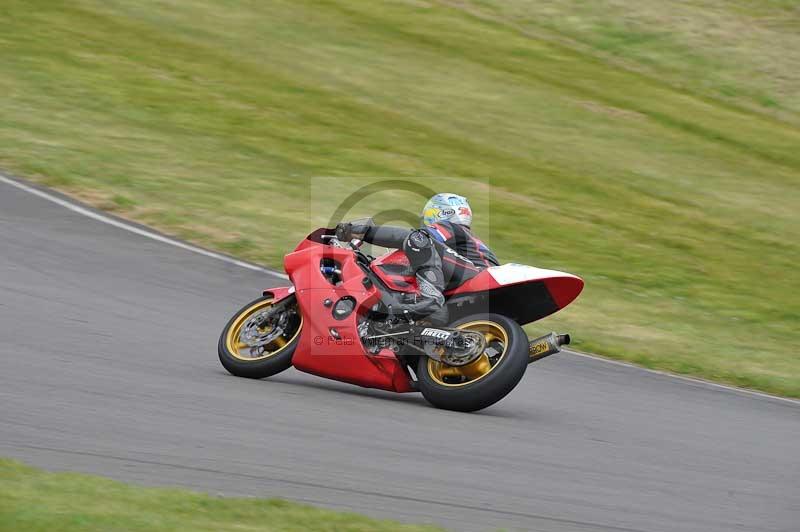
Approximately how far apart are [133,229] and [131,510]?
896 cm

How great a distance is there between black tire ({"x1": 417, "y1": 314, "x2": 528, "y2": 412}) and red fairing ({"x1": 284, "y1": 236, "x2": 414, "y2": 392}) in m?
0.25

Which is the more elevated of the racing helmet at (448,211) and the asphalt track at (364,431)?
the racing helmet at (448,211)

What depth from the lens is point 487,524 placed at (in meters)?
6.27

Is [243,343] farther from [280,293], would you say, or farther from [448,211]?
[448,211]

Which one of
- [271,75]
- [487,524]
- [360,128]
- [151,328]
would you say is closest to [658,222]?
[360,128]

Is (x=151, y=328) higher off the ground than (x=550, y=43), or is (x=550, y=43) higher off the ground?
(x=550, y=43)

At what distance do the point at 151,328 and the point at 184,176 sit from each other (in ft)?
22.0

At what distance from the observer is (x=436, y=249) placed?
896 centimetres

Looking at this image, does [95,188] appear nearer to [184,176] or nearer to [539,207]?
[184,176]

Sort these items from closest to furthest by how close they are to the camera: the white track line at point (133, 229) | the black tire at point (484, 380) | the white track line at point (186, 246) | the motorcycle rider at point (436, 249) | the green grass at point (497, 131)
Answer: the black tire at point (484, 380)
the motorcycle rider at point (436, 249)
the white track line at point (186, 246)
the white track line at point (133, 229)
the green grass at point (497, 131)

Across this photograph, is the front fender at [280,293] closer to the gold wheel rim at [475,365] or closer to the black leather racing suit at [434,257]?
the black leather racing suit at [434,257]

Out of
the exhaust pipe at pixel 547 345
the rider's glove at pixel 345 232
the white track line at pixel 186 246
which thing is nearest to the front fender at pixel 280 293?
the rider's glove at pixel 345 232

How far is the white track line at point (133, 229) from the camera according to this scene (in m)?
13.8

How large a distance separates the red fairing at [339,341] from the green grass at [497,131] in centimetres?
401
